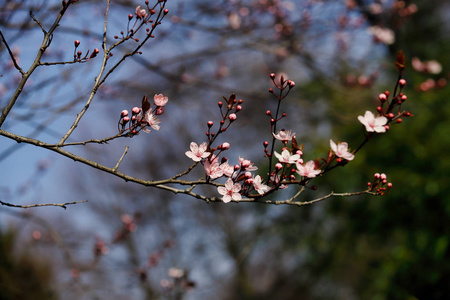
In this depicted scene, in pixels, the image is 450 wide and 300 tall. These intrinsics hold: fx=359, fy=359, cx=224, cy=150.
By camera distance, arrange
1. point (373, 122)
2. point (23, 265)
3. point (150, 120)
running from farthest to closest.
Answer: point (23, 265) < point (150, 120) < point (373, 122)

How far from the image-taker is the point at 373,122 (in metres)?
1.14

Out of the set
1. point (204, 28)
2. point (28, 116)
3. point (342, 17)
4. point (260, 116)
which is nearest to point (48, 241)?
point (28, 116)

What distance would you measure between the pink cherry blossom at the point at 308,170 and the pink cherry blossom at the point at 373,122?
0.20 metres

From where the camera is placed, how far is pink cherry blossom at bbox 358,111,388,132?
1.12 meters

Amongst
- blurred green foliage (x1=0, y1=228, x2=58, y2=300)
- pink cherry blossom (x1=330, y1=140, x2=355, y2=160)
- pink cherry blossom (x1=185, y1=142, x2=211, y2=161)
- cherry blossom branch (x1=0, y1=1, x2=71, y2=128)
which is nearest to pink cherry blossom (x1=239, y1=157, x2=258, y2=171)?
pink cherry blossom (x1=185, y1=142, x2=211, y2=161)

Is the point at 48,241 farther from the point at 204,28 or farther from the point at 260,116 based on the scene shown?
the point at 260,116

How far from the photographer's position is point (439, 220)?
3.25 m

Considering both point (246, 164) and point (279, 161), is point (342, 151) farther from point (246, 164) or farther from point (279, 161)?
point (246, 164)

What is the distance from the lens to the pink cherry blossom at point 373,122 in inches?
44.0

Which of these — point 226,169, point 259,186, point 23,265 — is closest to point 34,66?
point 226,169

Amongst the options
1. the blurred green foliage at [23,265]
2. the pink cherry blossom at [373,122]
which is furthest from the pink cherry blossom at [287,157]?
the blurred green foliage at [23,265]

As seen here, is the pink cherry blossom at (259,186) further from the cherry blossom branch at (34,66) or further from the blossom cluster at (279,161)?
the cherry blossom branch at (34,66)

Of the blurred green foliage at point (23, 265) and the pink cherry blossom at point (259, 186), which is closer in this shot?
the pink cherry blossom at point (259, 186)

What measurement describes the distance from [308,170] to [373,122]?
0.25 m
